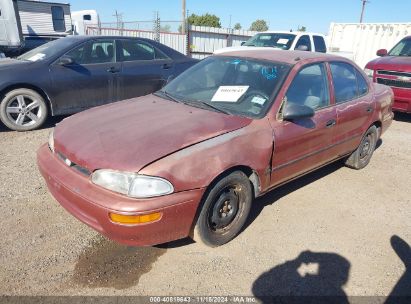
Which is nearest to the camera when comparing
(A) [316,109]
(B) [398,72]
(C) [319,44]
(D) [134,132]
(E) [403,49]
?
(D) [134,132]

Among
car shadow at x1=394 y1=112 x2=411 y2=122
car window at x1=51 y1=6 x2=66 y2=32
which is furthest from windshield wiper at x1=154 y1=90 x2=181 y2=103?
car window at x1=51 y1=6 x2=66 y2=32

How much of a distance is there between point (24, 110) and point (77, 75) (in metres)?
1.01

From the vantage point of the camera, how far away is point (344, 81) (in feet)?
13.1

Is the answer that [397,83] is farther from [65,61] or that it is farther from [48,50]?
[48,50]

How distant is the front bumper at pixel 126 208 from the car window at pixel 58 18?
16366mm

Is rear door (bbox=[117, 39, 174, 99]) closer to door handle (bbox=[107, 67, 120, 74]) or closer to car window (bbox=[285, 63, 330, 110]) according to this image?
door handle (bbox=[107, 67, 120, 74])

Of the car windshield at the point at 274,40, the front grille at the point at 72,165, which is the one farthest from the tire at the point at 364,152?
the car windshield at the point at 274,40

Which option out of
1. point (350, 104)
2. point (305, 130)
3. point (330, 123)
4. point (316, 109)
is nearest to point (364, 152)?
point (350, 104)

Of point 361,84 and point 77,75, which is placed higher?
point 361,84

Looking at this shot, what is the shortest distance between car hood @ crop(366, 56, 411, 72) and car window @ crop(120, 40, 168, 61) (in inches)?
192

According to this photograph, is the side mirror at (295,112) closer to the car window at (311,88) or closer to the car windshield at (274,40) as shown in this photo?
the car window at (311,88)

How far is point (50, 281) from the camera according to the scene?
2436 mm

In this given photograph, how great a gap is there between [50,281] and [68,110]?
3.82 meters

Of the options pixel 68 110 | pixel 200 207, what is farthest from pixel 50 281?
pixel 68 110
